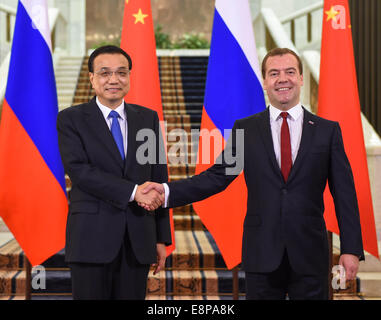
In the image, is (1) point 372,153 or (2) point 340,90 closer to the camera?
(2) point 340,90

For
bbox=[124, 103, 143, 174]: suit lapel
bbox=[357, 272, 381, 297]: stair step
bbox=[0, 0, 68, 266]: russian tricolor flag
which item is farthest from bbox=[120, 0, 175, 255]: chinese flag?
bbox=[357, 272, 381, 297]: stair step

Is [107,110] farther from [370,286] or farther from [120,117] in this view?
[370,286]

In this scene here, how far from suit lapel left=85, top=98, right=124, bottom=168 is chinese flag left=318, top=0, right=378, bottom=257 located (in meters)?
1.81

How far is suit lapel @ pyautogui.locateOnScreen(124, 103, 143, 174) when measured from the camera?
86.5 inches

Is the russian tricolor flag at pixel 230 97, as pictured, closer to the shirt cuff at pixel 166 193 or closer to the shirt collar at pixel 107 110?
the shirt cuff at pixel 166 193

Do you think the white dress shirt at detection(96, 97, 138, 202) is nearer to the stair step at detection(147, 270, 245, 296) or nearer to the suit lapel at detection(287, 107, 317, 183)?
the suit lapel at detection(287, 107, 317, 183)

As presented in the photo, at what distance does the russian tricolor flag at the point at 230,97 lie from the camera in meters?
3.49

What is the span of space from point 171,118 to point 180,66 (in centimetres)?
258

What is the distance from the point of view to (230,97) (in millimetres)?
3584

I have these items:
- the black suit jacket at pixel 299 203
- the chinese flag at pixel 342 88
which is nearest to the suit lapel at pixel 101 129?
the black suit jacket at pixel 299 203

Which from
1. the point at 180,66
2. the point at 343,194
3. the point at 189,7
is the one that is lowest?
the point at 343,194

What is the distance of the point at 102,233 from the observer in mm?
2133
